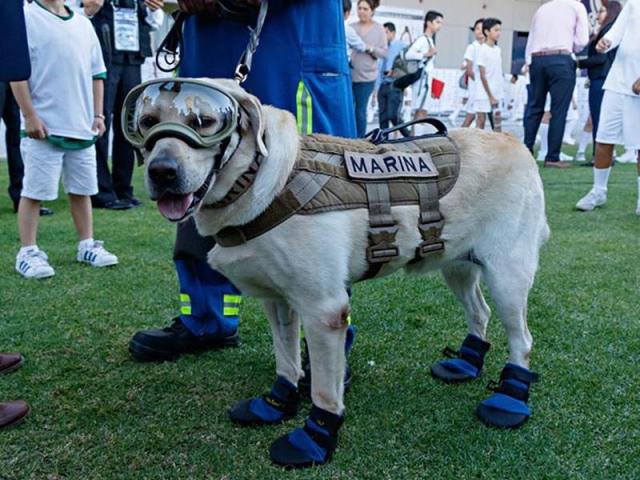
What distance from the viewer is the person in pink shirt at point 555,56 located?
9359 millimetres

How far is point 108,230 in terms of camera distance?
5586 millimetres

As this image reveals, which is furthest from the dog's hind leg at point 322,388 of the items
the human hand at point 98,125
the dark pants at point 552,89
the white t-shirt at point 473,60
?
the white t-shirt at point 473,60

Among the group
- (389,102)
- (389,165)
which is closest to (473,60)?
(389,102)

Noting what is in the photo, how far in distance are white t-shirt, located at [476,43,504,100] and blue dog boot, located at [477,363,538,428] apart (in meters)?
10.00

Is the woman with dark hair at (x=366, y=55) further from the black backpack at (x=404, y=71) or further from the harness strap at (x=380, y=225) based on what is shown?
the harness strap at (x=380, y=225)

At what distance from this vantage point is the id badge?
20.8 feet

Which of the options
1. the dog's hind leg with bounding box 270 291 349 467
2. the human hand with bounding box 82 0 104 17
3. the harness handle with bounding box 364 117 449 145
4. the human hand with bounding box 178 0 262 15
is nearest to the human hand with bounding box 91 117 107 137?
the human hand with bounding box 82 0 104 17

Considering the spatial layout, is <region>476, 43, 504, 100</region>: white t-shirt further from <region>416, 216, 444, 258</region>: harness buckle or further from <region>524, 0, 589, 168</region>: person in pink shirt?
<region>416, 216, 444, 258</region>: harness buckle

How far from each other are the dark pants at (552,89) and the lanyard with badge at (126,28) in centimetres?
565

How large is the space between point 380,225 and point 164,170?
76 centimetres

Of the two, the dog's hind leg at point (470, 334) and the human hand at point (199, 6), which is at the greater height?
the human hand at point (199, 6)

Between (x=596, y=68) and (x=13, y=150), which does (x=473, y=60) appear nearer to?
(x=596, y=68)

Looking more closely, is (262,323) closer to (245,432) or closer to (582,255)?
(245,432)

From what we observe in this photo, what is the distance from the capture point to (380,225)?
82.8 inches
